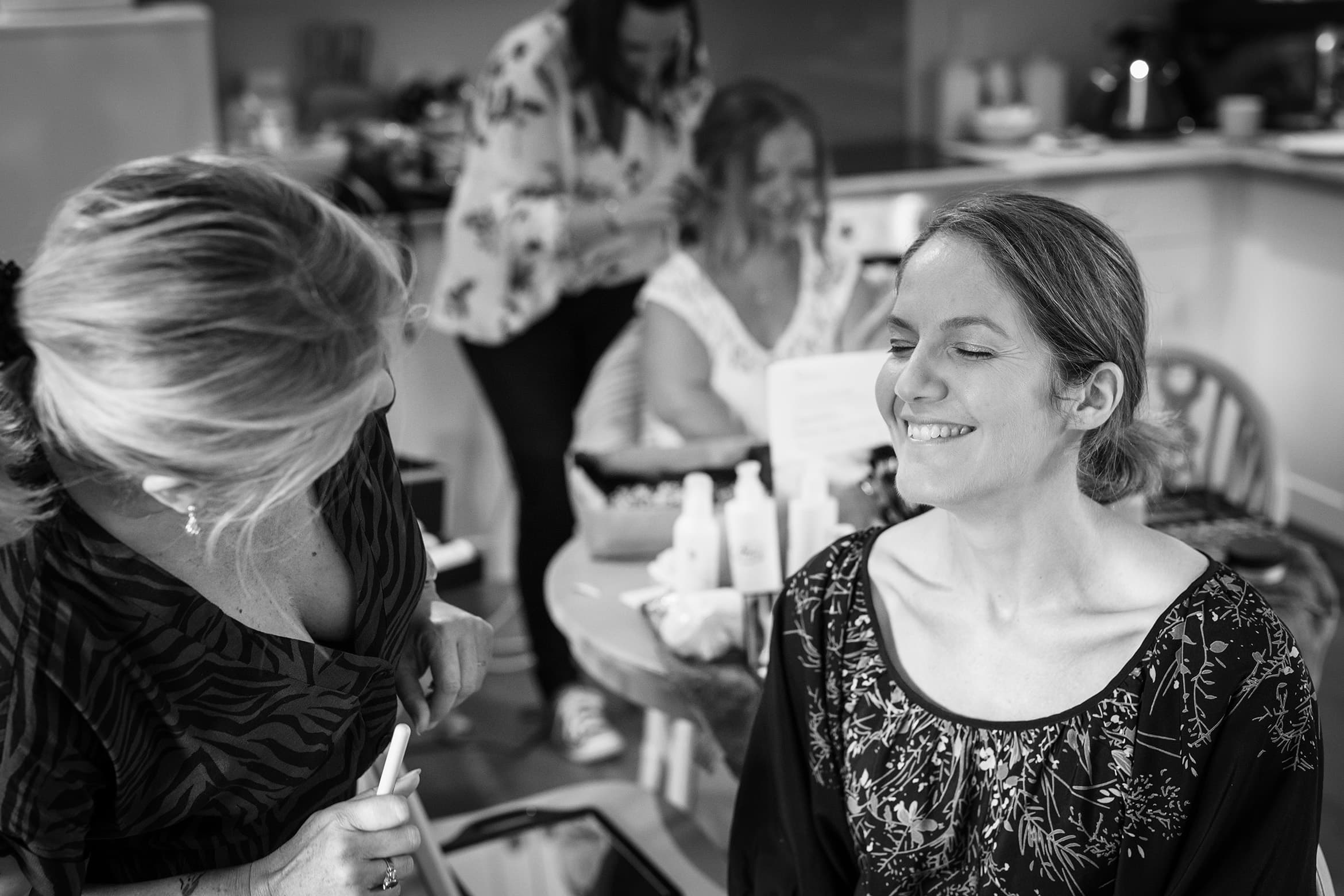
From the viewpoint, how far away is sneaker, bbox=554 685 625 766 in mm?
2965

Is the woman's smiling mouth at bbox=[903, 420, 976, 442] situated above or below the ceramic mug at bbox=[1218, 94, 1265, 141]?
below

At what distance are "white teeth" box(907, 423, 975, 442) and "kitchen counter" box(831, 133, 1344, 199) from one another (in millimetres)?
2669

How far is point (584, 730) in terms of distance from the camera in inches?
118

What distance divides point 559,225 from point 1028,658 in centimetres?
165

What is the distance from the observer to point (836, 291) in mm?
2664

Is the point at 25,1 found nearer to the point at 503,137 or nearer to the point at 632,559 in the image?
the point at 503,137

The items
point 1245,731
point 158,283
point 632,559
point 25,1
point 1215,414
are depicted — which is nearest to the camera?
point 158,283

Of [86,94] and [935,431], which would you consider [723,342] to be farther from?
[86,94]

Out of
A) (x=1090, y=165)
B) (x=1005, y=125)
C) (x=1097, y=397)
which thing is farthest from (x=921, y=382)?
(x=1005, y=125)

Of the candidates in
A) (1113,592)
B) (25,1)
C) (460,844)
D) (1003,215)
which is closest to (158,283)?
(1003,215)

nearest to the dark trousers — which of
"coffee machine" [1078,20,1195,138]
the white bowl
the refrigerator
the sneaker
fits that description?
the sneaker

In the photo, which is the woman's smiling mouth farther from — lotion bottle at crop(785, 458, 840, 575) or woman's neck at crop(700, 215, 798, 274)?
woman's neck at crop(700, 215, 798, 274)

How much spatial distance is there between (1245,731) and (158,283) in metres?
0.90

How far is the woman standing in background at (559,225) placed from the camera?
2.69 meters
